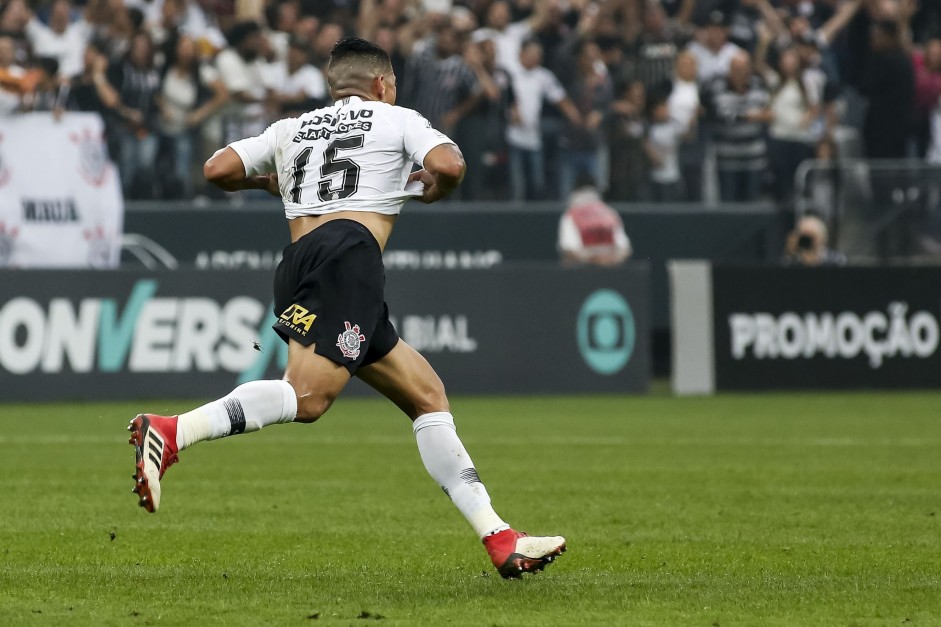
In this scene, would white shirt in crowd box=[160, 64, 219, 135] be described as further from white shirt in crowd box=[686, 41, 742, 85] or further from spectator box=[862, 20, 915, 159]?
spectator box=[862, 20, 915, 159]

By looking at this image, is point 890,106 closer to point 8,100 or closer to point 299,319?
point 8,100

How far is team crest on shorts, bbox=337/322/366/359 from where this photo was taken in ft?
19.9

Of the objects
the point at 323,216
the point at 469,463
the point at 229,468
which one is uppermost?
the point at 323,216

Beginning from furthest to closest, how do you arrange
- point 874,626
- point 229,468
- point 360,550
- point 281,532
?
point 229,468, point 281,532, point 360,550, point 874,626

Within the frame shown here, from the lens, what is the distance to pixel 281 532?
309 inches

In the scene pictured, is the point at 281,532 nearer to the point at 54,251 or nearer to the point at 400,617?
the point at 400,617

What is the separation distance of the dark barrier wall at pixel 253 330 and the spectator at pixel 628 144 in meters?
1.83

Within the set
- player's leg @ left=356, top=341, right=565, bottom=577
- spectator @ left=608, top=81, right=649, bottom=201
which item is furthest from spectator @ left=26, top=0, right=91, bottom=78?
player's leg @ left=356, top=341, right=565, bottom=577

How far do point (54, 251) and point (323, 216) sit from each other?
36.6 feet

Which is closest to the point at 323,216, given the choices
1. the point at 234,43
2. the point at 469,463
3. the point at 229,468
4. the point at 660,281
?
the point at 469,463

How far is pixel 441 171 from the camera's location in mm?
6059

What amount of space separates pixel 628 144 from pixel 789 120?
2.10 m

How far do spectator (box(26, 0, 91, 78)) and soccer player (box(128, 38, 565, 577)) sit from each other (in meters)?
12.5

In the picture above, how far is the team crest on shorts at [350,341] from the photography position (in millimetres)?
6066
